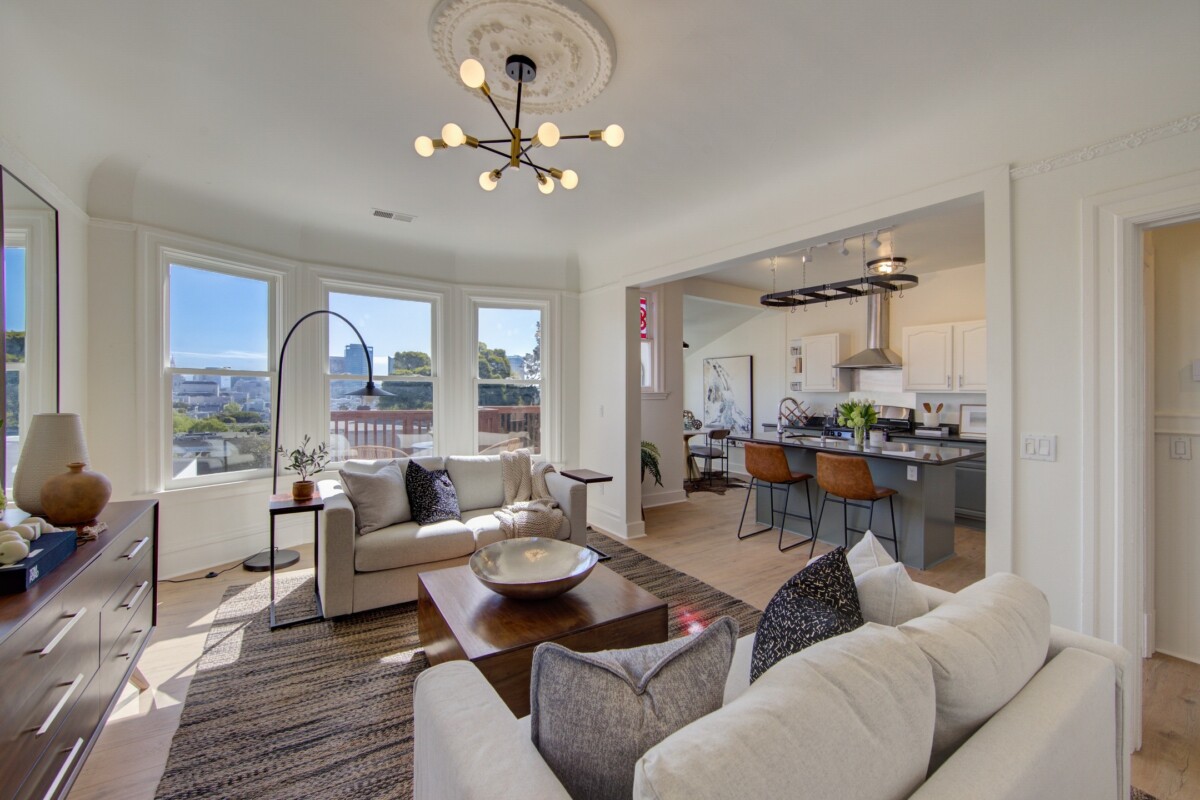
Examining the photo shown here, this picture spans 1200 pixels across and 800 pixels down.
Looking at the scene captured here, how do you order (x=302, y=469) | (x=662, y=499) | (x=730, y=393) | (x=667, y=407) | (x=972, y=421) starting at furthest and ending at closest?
(x=730, y=393), (x=667, y=407), (x=662, y=499), (x=972, y=421), (x=302, y=469)

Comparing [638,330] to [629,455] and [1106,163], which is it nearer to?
[629,455]

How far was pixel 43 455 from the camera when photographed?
1.89m

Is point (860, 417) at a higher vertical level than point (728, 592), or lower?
higher

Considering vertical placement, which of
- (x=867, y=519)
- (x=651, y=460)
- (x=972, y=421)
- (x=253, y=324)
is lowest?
(x=867, y=519)

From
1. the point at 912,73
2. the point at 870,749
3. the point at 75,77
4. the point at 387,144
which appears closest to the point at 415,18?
the point at 387,144

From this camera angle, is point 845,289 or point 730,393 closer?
point 845,289

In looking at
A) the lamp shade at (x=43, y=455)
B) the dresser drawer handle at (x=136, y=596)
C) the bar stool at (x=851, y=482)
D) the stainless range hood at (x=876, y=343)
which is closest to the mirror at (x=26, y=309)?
the lamp shade at (x=43, y=455)

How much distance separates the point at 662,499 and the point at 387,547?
3.49 meters

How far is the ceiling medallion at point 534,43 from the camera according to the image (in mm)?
1780

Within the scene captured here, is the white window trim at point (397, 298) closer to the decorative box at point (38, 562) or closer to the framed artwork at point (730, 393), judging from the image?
the decorative box at point (38, 562)

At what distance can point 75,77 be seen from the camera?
89.0 inches

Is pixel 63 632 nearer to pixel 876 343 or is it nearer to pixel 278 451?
pixel 278 451

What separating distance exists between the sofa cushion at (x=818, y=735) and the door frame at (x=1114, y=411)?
186 cm

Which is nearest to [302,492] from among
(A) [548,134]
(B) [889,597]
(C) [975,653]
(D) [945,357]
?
(A) [548,134]
